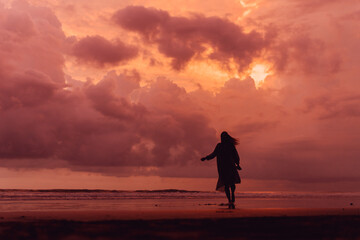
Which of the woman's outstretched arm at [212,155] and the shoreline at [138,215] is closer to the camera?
the shoreline at [138,215]

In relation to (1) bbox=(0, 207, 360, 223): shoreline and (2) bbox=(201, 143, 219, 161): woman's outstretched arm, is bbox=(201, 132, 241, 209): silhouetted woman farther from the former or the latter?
(1) bbox=(0, 207, 360, 223): shoreline

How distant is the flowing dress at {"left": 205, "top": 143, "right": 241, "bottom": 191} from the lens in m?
17.2

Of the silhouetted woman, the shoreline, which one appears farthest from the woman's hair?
the shoreline

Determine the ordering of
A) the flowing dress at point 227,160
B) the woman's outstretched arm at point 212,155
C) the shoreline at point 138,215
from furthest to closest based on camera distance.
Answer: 1. the flowing dress at point 227,160
2. the woman's outstretched arm at point 212,155
3. the shoreline at point 138,215

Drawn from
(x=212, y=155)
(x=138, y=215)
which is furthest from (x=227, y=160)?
(x=138, y=215)

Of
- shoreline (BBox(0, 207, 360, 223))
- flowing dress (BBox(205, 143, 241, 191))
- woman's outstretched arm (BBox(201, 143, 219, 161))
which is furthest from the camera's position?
flowing dress (BBox(205, 143, 241, 191))

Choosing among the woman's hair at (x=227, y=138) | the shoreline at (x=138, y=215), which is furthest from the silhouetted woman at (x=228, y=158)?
the shoreline at (x=138, y=215)

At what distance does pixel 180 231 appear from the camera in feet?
26.0

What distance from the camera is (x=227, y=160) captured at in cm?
1733

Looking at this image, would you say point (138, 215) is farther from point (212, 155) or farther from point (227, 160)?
point (227, 160)

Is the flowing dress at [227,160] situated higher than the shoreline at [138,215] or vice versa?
the flowing dress at [227,160]

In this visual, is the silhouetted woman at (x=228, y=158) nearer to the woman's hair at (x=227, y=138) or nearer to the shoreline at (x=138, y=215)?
Answer: the woman's hair at (x=227, y=138)

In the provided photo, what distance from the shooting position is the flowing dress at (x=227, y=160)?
1725 centimetres

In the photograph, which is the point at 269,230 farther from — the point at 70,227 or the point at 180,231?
the point at 70,227
